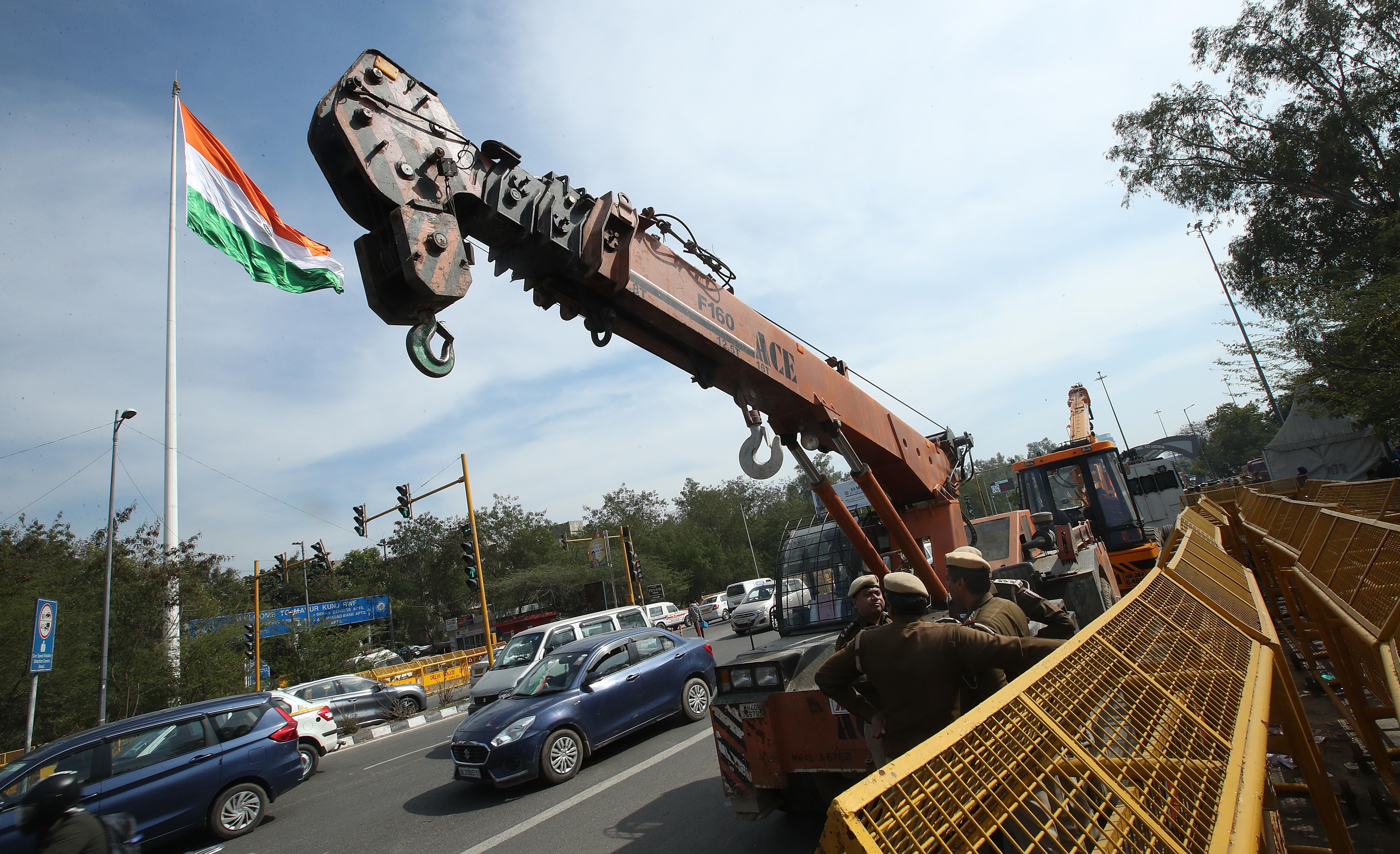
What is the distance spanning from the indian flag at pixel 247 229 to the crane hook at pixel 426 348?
10.5 m

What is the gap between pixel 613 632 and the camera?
9.21 meters

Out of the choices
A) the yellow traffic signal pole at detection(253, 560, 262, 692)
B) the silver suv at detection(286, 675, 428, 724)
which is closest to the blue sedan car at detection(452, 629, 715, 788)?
the silver suv at detection(286, 675, 428, 724)

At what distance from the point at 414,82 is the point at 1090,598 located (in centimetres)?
636

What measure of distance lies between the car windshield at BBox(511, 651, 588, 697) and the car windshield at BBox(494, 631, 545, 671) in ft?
13.5

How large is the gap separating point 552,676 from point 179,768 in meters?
4.08

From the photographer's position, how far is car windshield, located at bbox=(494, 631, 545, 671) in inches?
507

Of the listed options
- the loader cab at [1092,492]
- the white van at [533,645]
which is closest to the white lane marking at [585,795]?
the white van at [533,645]

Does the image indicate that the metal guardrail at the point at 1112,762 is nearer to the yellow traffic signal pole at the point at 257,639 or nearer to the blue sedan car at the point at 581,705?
the blue sedan car at the point at 581,705

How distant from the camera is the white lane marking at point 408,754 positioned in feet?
34.7

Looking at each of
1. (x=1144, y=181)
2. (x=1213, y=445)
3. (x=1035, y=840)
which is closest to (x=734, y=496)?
(x=1144, y=181)

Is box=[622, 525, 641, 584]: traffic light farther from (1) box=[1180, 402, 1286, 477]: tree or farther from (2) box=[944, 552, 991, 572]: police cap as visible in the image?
(1) box=[1180, 402, 1286, 477]: tree

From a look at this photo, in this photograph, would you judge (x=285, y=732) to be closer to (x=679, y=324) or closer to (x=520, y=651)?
(x=520, y=651)

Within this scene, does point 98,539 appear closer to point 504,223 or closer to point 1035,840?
point 504,223

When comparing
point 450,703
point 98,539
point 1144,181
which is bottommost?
point 450,703
